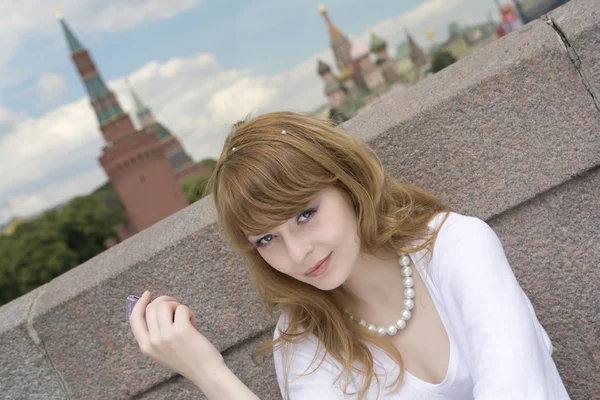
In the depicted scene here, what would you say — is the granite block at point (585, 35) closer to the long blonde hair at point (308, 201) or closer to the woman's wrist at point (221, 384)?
the long blonde hair at point (308, 201)

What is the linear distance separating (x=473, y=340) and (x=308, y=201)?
21.2 inches

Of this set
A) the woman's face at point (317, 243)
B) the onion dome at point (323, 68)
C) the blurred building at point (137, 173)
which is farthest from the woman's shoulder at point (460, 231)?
the onion dome at point (323, 68)

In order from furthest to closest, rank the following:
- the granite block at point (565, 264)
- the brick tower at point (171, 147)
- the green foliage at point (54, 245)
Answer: the brick tower at point (171, 147) → the green foliage at point (54, 245) → the granite block at point (565, 264)

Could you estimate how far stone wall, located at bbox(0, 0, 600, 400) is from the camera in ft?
7.10

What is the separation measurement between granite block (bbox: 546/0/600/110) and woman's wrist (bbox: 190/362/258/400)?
1.46 metres

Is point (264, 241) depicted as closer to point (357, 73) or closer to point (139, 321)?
point (139, 321)

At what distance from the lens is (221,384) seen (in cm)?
173

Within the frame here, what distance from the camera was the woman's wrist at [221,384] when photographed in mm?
1703

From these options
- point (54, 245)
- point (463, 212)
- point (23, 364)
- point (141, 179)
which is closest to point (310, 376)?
point (463, 212)

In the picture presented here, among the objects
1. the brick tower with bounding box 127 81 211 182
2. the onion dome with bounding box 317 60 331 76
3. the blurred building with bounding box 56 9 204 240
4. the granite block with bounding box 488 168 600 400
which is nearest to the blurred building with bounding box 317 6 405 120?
the onion dome with bounding box 317 60 331 76

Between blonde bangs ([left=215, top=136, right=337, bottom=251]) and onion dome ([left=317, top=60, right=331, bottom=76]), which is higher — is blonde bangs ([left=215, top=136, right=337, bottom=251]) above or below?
below

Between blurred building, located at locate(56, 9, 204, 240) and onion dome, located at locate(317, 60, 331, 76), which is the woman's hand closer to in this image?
blurred building, located at locate(56, 9, 204, 240)

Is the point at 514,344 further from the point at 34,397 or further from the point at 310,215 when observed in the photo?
the point at 34,397

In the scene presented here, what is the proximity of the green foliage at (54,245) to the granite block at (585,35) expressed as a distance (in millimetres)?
36127
